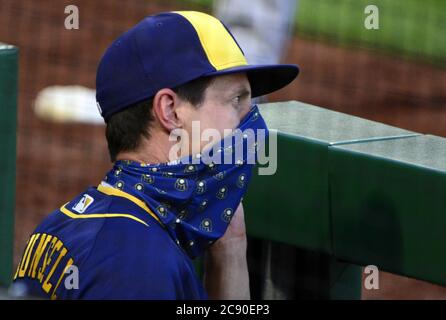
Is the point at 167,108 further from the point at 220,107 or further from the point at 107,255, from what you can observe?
the point at 107,255

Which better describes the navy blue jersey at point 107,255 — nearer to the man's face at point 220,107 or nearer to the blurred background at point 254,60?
the man's face at point 220,107

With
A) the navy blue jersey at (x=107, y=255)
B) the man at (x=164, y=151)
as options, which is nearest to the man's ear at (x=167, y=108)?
the man at (x=164, y=151)

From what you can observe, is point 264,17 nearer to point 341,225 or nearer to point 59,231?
point 341,225

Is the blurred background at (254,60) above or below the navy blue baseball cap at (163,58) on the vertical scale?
below

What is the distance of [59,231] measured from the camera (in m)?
1.89

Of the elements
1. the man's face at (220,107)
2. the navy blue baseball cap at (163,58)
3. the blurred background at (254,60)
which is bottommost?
the blurred background at (254,60)

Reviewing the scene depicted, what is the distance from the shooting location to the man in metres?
1.83

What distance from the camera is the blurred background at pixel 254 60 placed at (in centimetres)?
587

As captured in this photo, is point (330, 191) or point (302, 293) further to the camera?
point (302, 293)

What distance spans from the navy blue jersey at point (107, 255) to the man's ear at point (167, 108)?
15 centimetres

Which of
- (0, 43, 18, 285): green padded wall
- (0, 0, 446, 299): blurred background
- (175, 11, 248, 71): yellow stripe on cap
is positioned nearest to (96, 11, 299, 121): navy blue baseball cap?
(175, 11, 248, 71): yellow stripe on cap
